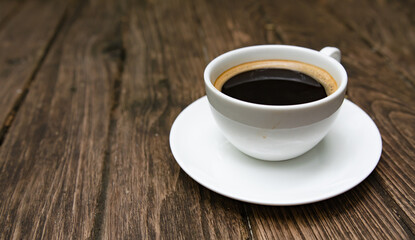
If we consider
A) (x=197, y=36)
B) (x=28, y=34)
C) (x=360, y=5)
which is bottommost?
(x=360, y=5)

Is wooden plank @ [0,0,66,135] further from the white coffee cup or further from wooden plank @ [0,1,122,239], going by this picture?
the white coffee cup

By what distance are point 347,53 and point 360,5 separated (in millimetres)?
420

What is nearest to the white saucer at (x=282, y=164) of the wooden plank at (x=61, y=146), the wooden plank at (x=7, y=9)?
the wooden plank at (x=61, y=146)

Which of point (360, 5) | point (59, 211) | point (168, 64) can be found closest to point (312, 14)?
point (360, 5)

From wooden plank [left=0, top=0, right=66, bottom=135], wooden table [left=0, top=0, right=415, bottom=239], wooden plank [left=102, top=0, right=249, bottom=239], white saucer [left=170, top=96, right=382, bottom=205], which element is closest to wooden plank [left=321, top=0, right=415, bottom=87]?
wooden table [left=0, top=0, right=415, bottom=239]

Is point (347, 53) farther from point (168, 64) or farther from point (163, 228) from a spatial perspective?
point (163, 228)

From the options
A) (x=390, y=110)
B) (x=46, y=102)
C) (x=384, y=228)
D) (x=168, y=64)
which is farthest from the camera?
(x=168, y=64)

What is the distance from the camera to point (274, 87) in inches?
23.5

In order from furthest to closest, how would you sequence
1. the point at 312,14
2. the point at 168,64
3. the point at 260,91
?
the point at 312,14 < the point at 168,64 < the point at 260,91

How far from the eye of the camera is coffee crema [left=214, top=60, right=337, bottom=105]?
0.56 metres

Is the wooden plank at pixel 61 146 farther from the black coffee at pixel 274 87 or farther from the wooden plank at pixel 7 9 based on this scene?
the wooden plank at pixel 7 9

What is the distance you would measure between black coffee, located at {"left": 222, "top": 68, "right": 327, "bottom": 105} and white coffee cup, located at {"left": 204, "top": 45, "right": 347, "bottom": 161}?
33 millimetres

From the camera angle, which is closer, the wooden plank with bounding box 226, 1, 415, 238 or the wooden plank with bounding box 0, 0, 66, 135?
the wooden plank with bounding box 226, 1, 415, 238

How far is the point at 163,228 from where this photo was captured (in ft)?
1.62
